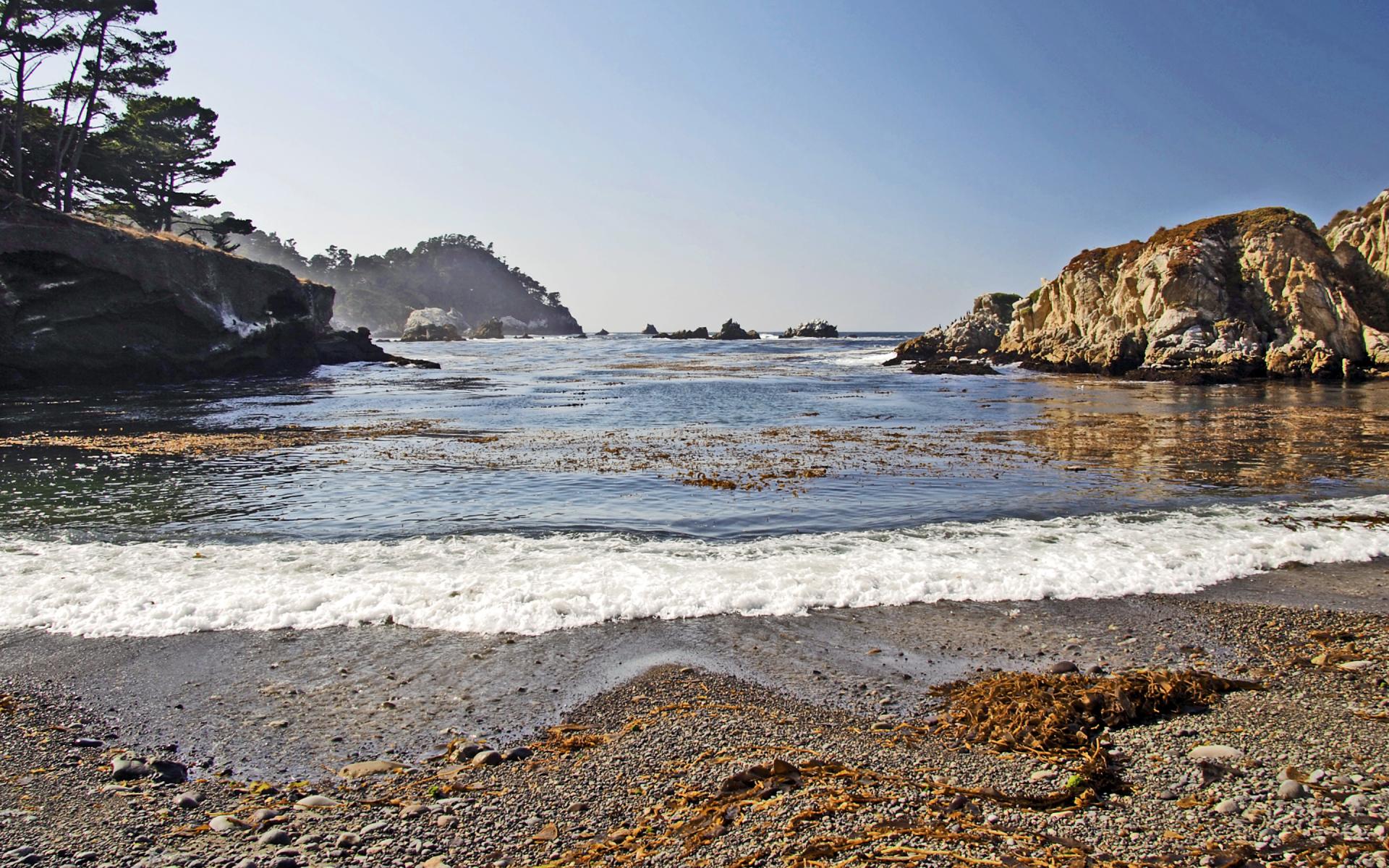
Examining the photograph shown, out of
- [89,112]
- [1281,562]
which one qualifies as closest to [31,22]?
[89,112]

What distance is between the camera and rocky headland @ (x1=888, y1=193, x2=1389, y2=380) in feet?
138

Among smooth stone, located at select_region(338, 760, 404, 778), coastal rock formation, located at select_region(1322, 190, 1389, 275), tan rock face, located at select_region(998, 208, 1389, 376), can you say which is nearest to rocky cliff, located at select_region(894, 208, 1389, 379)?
tan rock face, located at select_region(998, 208, 1389, 376)

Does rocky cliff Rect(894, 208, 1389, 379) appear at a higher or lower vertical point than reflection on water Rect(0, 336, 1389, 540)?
higher

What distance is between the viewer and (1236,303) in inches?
1852

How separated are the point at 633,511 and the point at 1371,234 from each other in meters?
62.9

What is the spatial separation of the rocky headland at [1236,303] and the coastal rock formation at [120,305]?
2250 inches

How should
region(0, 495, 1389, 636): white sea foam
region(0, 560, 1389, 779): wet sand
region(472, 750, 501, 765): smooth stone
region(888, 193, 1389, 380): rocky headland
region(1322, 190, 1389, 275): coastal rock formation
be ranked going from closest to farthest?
1. region(472, 750, 501, 765): smooth stone
2. region(0, 560, 1389, 779): wet sand
3. region(0, 495, 1389, 636): white sea foam
4. region(888, 193, 1389, 380): rocky headland
5. region(1322, 190, 1389, 275): coastal rock formation

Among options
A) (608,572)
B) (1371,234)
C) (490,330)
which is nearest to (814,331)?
(490,330)

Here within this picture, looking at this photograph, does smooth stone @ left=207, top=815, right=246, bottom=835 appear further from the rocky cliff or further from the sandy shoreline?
the rocky cliff

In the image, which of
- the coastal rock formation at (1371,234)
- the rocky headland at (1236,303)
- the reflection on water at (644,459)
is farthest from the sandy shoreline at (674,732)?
the coastal rock formation at (1371,234)

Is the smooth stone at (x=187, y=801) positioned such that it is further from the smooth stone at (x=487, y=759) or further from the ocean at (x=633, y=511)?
the ocean at (x=633, y=511)

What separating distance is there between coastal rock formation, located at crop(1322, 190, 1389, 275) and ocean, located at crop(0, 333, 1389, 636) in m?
32.5

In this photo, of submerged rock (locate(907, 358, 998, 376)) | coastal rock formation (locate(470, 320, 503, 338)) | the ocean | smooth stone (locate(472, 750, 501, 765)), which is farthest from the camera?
coastal rock formation (locate(470, 320, 503, 338))

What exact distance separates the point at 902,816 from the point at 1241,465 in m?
16.2
